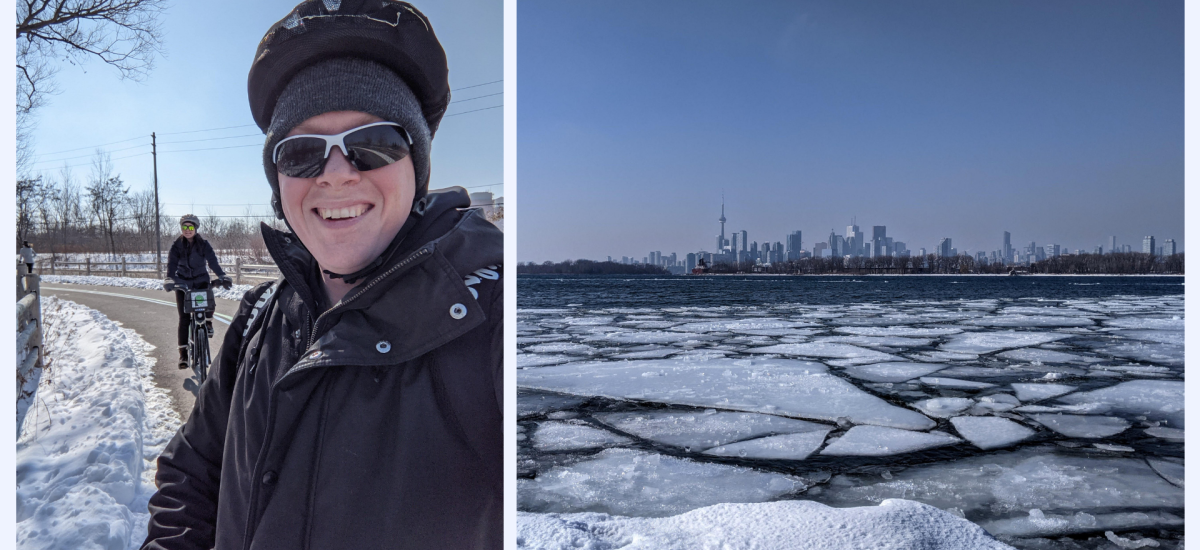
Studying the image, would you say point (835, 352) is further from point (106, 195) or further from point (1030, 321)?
point (106, 195)

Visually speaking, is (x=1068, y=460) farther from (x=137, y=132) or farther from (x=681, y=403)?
(x=137, y=132)

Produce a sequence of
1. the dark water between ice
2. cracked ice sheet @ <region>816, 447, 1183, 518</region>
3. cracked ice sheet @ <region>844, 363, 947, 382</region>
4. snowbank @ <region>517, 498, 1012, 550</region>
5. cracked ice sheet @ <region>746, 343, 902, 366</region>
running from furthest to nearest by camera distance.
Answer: the dark water between ice
cracked ice sheet @ <region>746, 343, 902, 366</region>
cracked ice sheet @ <region>844, 363, 947, 382</region>
cracked ice sheet @ <region>816, 447, 1183, 518</region>
snowbank @ <region>517, 498, 1012, 550</region>

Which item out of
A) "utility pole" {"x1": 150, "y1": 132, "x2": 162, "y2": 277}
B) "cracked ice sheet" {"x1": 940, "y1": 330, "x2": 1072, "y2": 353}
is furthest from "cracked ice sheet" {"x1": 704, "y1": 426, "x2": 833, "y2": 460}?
"cracked ice sheet" {"x1": 940, "y1": 330, "x2": 1072, "y2": 353}

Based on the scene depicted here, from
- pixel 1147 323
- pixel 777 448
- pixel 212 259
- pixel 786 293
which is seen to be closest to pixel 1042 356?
pixel 777 448

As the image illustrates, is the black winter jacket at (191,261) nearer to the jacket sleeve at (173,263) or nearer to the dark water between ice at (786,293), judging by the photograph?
the jacket sleeve at (173,263)

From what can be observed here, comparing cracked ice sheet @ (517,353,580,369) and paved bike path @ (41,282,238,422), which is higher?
paved bike path @ (41,282,238,422)

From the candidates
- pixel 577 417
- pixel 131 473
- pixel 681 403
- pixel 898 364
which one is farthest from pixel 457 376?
pixel 898 364

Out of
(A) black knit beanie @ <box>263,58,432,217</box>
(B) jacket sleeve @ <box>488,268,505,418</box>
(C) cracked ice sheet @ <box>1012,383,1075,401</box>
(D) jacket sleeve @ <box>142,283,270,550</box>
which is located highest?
(A) black knit beanie @ <box>263,58,432,217</box>

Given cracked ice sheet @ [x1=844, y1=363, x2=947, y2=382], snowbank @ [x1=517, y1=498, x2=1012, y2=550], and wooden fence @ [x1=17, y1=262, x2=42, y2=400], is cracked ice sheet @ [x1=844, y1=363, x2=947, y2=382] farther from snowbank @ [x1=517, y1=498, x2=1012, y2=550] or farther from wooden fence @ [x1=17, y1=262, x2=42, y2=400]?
wooden fence @ [x1=17, y1=262, x2=42, y2=400]
